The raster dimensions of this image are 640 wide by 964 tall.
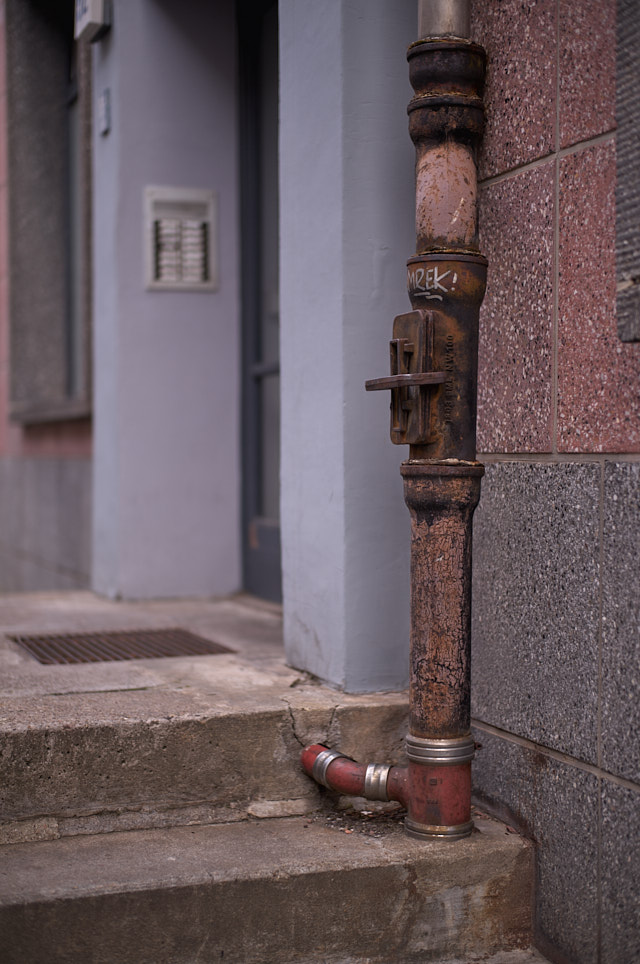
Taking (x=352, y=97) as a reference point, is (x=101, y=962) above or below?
below

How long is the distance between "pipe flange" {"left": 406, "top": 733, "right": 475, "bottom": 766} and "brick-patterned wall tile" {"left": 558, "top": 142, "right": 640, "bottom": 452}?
715 mm

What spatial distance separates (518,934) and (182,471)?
2.78 meters

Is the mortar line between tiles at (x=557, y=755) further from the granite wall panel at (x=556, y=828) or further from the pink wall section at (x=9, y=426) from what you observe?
the pink wall section at (x=9, y=426)

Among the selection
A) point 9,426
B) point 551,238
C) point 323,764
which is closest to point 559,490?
point 551,238

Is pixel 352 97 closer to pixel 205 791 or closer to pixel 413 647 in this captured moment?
pixel 413 647

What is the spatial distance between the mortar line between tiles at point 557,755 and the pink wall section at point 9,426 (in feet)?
11.5

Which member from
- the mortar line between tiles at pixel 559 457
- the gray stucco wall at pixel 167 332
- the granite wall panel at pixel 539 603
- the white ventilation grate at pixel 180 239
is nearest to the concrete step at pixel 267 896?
the granite wall panel at pixel 539 603

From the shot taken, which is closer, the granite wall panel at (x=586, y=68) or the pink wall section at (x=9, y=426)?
the granite wall panel at (x=586, y=68)

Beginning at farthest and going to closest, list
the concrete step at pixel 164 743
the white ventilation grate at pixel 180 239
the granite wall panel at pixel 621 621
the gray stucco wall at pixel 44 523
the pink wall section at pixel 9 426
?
1. the pink wall section at pixel 9 426
2. the gray stucco wall at pixel 44 523
3. the white ventilation grate at pixel 180 239
4. the concrete step at pixel 164 743
5. the granite wall panel at pixel 621 621

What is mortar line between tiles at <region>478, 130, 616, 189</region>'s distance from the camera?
2330 mm

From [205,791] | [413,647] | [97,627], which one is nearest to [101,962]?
[205,791]

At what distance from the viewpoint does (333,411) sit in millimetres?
3057

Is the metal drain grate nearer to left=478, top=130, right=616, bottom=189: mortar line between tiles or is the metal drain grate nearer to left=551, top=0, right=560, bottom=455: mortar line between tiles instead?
left=551, top=0, right=560, bottom=455: mortar line between tiles

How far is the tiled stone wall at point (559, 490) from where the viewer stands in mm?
2266
